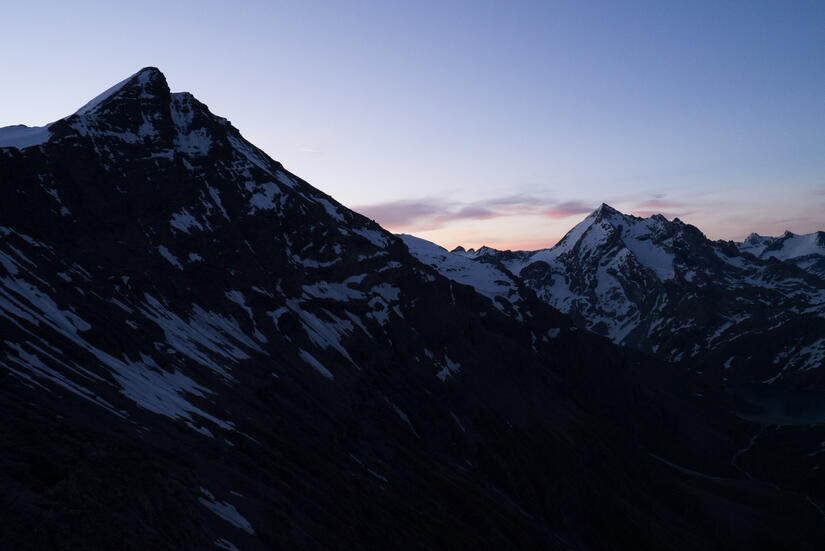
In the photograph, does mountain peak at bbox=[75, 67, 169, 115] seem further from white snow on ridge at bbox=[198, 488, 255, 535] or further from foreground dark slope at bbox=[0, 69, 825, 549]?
white snow on ridge at bbox=[198, 488, 255, 535]

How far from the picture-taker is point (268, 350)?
10300 cm

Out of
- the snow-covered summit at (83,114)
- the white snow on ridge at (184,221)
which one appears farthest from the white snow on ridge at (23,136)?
the white snow on ridge at (184,221)

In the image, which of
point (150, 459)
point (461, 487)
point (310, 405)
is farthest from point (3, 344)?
point (461, 487)

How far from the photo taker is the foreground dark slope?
135 feet

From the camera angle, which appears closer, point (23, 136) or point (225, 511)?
point (225, 511)

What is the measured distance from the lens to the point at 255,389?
83250 millimetres

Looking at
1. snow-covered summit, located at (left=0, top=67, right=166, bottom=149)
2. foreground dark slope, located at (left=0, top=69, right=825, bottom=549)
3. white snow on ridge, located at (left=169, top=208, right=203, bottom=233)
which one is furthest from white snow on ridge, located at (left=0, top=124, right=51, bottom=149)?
white snow on ridge, located at (left=169, top=208, right=203, bottom=233)

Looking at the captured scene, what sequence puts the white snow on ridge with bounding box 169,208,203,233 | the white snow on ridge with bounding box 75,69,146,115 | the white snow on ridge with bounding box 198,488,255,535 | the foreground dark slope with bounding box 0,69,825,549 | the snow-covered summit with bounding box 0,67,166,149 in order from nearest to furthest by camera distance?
the foreground dark slope with bounding box 0,69,825,549, the white snow on ridge with bounding box 198,488,255,535, the snow-covered summit with bounding box 0,67,166,149, the white snow on ridge with bounding box 169,208,203,233, the white snow on ridge with bounding box 75,69,146,115

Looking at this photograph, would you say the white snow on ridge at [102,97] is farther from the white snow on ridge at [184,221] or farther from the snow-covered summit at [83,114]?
the white snow on ridge at [184,221]

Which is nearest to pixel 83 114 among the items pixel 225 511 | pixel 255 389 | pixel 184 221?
pixel 184 221

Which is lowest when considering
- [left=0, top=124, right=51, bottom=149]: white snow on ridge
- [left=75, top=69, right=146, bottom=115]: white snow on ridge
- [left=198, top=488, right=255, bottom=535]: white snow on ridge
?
[left=198, top=488, right=255, bottom=535]: white snow on ridge

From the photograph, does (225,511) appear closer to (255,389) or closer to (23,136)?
(255,389)

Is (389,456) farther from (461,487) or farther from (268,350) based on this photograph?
(268,350)

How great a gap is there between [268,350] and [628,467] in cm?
10758
